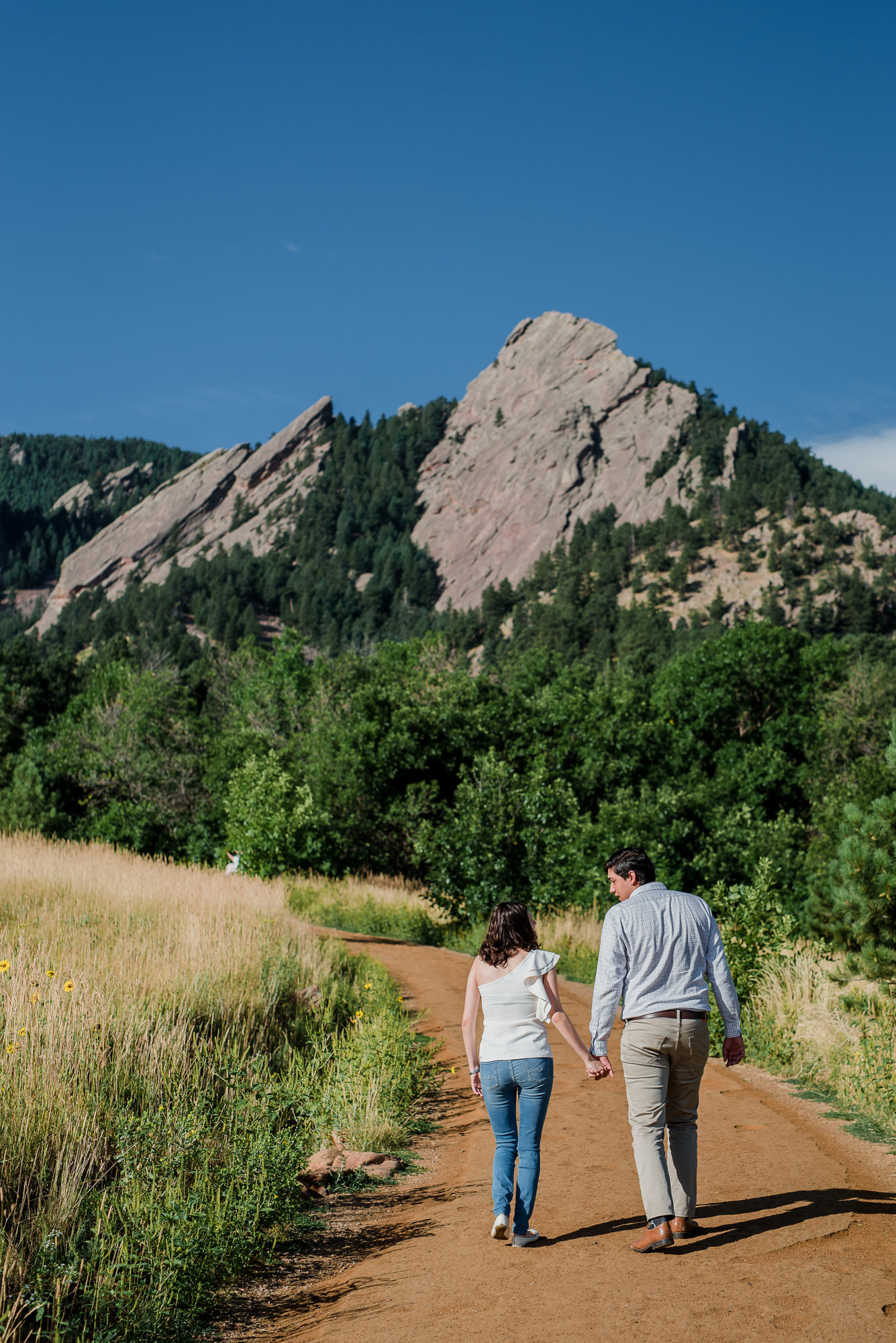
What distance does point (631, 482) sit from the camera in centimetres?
15400

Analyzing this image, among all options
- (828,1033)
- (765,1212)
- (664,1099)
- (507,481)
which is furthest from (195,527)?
(664,1099)

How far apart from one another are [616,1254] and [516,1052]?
1.10 m

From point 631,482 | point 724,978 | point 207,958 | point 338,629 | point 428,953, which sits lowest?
point 428,953

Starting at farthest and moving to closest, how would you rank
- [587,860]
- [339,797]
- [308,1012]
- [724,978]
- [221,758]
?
1. [221,758]
2. [339,797]
3. [587,860]
4. [308,1012]
5. [724,978]

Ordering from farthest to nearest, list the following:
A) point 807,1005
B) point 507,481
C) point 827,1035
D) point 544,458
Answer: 1. point 507,481
2. point 544,458
3. point 807,1005
4. point 827,1035

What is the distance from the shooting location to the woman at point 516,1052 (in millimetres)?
4645

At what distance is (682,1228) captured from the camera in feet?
15.2

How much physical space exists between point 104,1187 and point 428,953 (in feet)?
38.9

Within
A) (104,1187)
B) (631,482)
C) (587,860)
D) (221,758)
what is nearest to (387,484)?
(631,482)

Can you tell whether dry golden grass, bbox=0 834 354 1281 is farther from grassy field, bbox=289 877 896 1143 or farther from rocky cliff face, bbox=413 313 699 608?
rocky cliff face, bbox=413 313 699 608

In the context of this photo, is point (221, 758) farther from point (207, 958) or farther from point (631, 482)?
point (631, 482)

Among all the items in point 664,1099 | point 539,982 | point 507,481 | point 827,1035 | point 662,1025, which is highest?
point 507,481

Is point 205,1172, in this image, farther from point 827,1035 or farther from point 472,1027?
point 827,1035

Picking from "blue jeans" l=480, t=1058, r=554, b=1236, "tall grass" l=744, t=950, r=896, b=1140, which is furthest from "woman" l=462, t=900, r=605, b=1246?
"tall grass" l=744, t=950, r=896, b=1140
